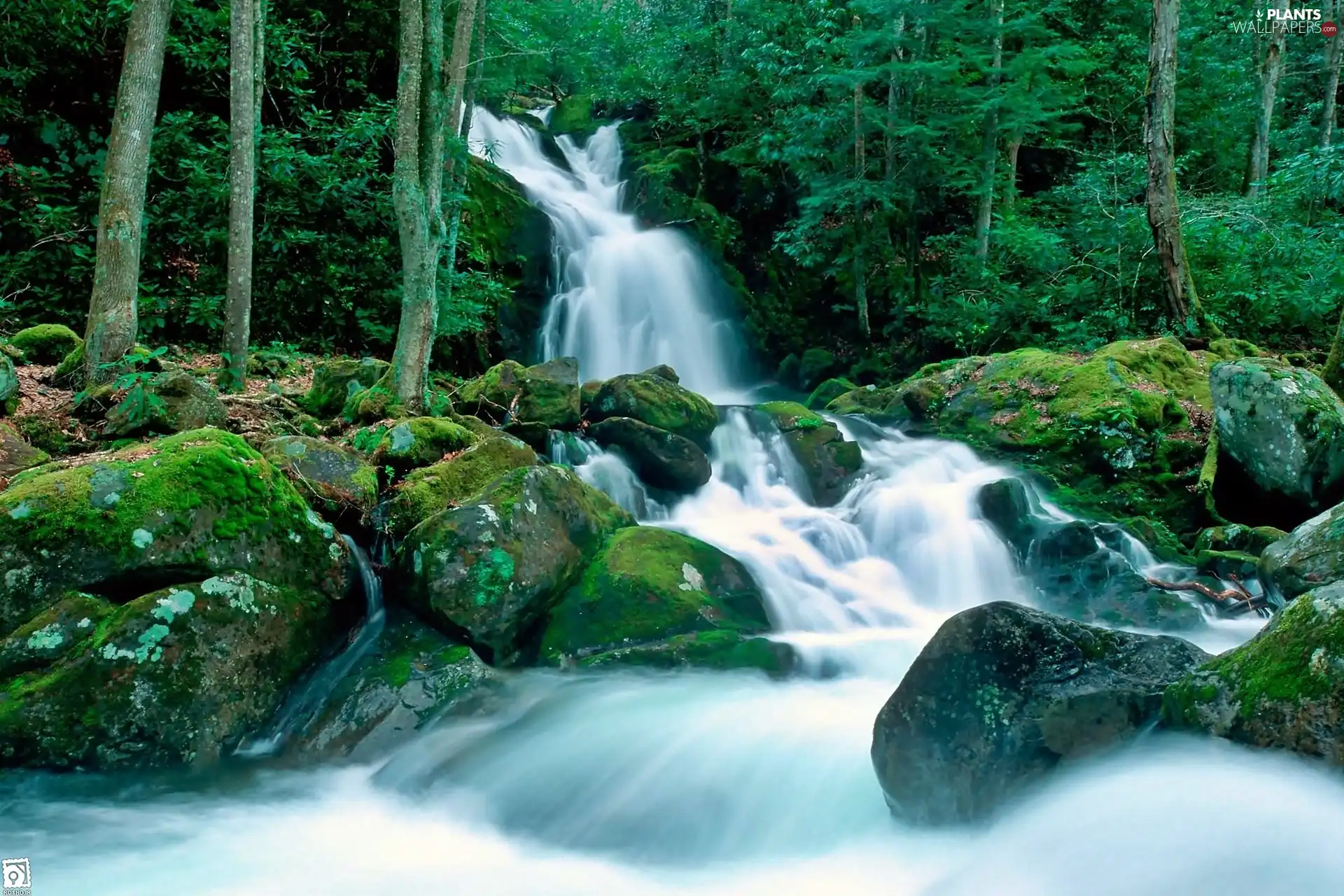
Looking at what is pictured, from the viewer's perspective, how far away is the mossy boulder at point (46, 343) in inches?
291

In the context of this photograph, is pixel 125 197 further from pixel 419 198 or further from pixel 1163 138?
pixel 1163 138

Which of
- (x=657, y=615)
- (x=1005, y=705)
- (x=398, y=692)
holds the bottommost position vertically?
(x=398, y=692)

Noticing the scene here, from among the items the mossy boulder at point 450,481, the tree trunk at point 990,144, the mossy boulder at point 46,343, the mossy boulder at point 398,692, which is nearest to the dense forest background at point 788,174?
the tree trunk at point 990,144

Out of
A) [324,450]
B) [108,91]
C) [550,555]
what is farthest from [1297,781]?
[108,91]

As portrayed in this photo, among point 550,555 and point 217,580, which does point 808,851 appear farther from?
point 217,580

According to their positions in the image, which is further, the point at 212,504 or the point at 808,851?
the point at 212,504

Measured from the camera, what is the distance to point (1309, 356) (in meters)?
11.8

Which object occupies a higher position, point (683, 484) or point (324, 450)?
point (324, 450)

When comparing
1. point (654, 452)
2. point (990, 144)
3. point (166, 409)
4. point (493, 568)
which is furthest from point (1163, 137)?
point (166, 409)

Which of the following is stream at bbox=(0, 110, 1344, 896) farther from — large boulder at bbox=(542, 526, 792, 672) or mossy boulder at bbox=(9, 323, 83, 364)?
mossy boulder at bbox=(9, 323, 83, 364)

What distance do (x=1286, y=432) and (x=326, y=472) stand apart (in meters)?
7.80

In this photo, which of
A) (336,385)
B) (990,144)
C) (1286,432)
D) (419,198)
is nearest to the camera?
(1286,432)

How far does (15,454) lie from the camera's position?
5.02m

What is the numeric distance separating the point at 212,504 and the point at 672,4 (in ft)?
72.0
